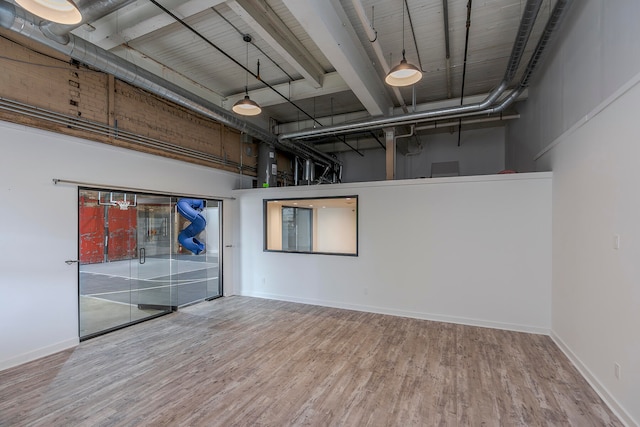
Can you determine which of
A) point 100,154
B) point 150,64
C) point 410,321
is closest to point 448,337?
point 410,321

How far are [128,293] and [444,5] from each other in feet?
22.1

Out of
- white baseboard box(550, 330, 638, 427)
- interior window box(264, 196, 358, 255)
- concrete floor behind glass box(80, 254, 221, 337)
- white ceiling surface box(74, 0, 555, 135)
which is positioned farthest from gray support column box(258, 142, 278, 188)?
white baseboard box(550, 330, 638, 427)

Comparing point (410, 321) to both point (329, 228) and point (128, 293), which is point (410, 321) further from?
point (128, 293)

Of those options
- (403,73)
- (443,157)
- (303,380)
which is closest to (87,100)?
(403,73)

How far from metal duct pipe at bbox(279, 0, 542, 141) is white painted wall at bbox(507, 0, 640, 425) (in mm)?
588

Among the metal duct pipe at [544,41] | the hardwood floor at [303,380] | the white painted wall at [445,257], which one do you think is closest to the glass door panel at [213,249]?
the white painted wall at [445,257]

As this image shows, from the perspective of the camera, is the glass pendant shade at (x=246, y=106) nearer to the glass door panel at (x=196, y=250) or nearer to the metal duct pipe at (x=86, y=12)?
the metal duct pipe at (x=86, y=12)

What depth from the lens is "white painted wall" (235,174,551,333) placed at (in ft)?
14.5

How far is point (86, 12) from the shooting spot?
8.66 ft

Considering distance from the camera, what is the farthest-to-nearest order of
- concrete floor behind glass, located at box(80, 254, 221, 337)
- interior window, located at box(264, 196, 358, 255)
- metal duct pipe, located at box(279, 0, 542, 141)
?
interior window, located at box(264, 196, 358, 255), concrete floor behind glass, located at box(80, 254, 221, 337), metal duct pipe, located at box(279, 0, 542, 141)

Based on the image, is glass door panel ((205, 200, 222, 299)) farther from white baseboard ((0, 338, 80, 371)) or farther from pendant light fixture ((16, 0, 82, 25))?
pendant light fixture ((16, 0, 82, 25))

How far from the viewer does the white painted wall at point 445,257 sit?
443cm

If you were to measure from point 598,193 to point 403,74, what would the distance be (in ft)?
7.58

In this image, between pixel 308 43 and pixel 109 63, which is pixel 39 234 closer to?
pixel 109 63
